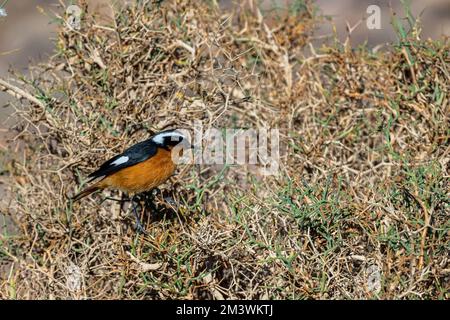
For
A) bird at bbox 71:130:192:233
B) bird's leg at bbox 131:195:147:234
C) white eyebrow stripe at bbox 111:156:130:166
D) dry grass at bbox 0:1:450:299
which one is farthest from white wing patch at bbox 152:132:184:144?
bird's leg at bbox 131:195:147:234

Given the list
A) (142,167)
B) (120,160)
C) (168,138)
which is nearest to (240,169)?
(168,138)

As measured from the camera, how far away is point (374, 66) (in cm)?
594

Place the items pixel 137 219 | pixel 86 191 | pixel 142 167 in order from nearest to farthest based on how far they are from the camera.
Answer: pixel 137 219, pixel 86 191, pixel 142 167

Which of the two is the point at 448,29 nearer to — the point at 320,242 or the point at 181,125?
the point at 181,125

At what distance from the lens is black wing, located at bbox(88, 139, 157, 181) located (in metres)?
5.30

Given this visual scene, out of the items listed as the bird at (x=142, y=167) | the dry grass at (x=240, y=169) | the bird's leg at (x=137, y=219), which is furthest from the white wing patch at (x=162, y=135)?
the bird's leg at (x=137, y=219)

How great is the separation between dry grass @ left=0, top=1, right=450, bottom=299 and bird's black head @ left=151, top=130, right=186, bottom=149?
10 cm

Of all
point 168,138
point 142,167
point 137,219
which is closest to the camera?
point 137,219

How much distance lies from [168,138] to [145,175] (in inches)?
12.6

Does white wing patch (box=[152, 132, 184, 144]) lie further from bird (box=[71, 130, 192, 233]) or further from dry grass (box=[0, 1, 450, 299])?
dry grass (box=[0, 1, 450, 299])

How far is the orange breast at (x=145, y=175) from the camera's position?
18.1 ft

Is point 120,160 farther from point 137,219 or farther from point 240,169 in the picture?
point 240,169

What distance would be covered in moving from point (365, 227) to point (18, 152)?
9.55 feet

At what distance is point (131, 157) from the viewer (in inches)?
217
